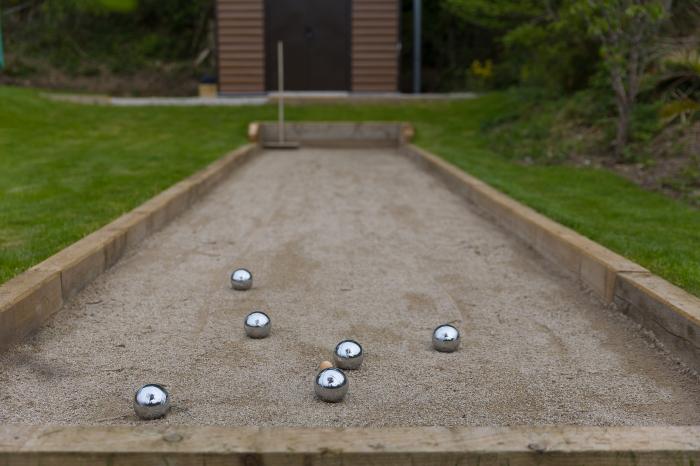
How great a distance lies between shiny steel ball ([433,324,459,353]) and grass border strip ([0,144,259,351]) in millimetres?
1966

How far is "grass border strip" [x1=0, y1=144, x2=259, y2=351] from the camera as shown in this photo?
3.44 metres

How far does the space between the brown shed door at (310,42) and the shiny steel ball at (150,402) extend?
16.4 metres

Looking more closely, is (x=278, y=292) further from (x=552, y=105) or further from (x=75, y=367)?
(x=552, y=105)

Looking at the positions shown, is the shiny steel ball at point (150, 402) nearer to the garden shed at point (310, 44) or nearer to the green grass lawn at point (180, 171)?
the green grass lawn at point (180, 171)

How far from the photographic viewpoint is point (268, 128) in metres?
13.6

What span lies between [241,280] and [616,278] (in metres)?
2.16

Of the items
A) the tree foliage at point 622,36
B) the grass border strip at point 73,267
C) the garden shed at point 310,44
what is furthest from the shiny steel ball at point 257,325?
the garden shed at point 310,44

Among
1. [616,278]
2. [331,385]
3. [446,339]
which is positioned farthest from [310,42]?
[331,385]

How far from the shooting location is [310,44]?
18344 mm

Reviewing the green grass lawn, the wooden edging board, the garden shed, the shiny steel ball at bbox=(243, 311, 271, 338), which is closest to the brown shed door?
the garden shed

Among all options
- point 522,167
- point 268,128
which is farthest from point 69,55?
point 522,167

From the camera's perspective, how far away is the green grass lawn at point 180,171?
500 cm

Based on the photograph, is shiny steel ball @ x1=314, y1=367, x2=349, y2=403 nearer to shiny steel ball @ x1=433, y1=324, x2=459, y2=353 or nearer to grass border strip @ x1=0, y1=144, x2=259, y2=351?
shiny steel ball @ x1=433, y1=324, x2=459, y2=353

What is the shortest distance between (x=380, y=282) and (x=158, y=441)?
2603mm
